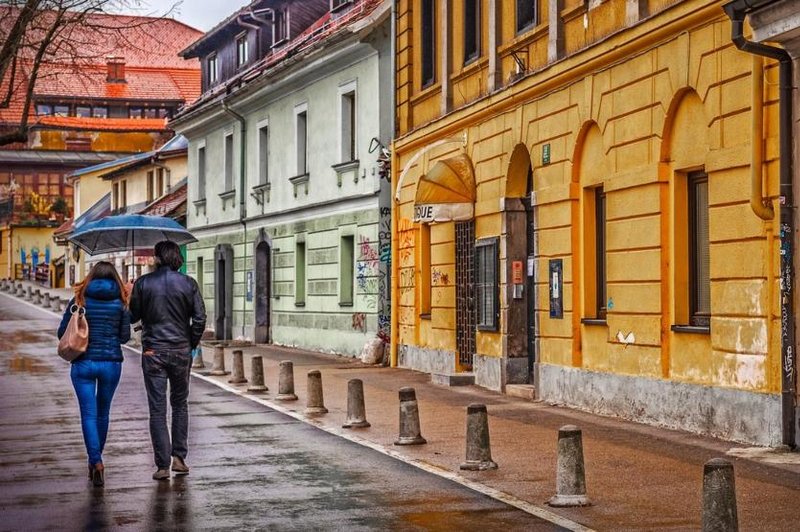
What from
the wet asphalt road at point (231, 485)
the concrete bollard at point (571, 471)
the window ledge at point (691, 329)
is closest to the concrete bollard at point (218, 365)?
the wet asphalt road at point (231, 485)

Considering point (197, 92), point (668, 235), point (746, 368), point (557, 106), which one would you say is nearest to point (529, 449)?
point (746, 368)

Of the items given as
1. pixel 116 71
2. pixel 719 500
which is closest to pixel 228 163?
pixel 719 500

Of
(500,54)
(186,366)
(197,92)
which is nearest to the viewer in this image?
(186,366)

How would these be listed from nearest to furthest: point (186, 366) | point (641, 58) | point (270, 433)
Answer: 1. point (186, 366)
2. point (270, 433)
3. point (641, 58)

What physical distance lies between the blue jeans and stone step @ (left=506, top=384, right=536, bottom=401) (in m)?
8.87

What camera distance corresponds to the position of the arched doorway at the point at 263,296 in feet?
124

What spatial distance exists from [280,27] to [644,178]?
76.3 feet

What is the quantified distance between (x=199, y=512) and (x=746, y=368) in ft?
20.2

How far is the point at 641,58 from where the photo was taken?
16.5m

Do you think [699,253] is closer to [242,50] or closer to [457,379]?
[457,379]

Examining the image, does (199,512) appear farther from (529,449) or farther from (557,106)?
(557,106)

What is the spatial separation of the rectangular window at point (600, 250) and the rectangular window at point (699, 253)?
2.43m

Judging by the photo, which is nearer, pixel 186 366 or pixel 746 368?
pixel 186 366

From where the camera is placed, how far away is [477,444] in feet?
40.2
